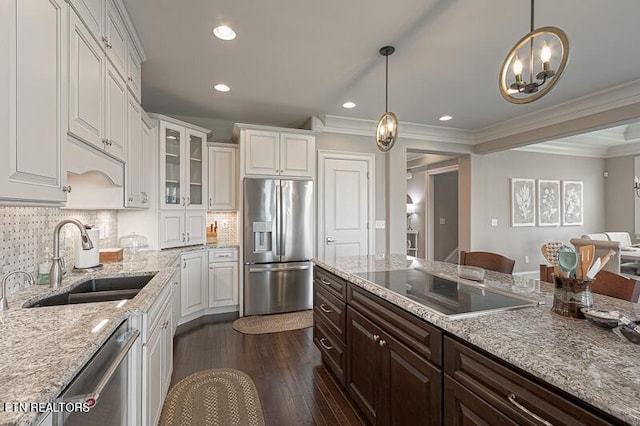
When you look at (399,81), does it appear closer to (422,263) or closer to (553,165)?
(422,263)

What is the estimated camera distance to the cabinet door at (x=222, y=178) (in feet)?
13.0

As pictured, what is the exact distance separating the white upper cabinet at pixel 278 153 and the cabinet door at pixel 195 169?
22.0 inches

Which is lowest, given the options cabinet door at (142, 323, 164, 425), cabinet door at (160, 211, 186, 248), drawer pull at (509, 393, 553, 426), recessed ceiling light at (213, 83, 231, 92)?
cabinet door at (142, 323, 164, 425)

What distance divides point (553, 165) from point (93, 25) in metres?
7.40

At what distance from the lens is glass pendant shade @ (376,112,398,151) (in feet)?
8.65

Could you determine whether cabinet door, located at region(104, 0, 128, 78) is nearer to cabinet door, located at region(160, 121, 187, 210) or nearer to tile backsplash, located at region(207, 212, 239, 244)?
cabinet door, located at region(160, 121, 187, 210)

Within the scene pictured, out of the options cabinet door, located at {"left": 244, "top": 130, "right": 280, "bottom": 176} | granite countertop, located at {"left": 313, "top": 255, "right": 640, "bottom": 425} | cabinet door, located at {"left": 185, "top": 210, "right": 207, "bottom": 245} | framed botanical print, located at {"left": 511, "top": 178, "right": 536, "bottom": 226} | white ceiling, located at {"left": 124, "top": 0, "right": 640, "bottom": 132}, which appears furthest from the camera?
framed botanical print, located at {"left": 511, "top": 178, "right": 536, "bottom": 226}

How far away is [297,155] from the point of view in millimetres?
3977

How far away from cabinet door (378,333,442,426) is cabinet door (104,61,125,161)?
2.00 m

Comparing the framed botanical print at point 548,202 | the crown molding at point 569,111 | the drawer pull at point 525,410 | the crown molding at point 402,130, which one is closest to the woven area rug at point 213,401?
the drawer pull at point 525,410

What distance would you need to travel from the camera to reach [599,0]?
197 cm

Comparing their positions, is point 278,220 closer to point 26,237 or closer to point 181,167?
point 181,167

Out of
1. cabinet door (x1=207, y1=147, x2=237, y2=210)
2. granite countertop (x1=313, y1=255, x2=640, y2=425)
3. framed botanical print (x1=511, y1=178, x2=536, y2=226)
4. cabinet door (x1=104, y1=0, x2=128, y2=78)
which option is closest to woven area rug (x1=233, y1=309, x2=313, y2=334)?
cabinet door (x1=207, y1=147, x2=237, y2=210)

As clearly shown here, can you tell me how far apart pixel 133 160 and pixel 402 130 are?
3.77 m
